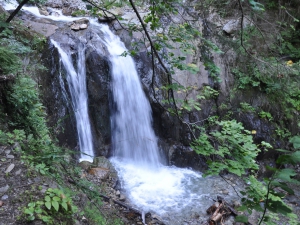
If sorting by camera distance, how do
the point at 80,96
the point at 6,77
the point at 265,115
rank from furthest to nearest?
1. the point at 265,115
2. the point at 80,96
3. the point at 6,77

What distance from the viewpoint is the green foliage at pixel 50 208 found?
2.05 metres

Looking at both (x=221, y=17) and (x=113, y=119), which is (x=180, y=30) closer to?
(x=113, y=119)

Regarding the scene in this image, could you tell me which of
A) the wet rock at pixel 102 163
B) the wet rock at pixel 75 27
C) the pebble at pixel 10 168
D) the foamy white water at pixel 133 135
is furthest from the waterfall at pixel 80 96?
the pebble at pixel 10 168

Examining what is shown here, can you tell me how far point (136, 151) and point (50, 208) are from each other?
19.2ft

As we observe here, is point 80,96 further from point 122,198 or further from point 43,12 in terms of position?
point 43,12

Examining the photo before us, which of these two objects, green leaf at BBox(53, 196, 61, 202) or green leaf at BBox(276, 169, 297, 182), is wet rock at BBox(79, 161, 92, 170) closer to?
green leaf at BBox(53, 196, 61, 202)

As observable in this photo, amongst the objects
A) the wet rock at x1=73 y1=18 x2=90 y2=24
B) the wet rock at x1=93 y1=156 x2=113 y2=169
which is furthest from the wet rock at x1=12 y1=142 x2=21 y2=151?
the wet rock at x1=73 y1=18 x2=90 y2=24

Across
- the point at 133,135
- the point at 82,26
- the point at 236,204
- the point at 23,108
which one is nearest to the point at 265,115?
the point at 236,204

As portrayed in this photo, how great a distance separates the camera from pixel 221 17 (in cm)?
966

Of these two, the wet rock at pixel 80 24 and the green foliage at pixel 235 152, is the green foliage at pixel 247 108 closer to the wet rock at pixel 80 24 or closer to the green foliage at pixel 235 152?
the wet rock at pixel 80 24

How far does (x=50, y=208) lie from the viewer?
2.12 metres

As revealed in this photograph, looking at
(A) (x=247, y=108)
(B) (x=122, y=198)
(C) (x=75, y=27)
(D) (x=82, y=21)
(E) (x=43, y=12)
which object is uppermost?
(E) (x=43, y=12)

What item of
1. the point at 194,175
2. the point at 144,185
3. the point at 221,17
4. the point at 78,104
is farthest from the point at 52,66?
the point at 221,17

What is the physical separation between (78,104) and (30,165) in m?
4.69
